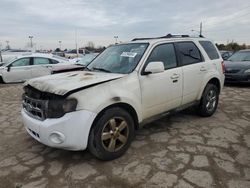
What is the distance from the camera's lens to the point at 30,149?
4.01m

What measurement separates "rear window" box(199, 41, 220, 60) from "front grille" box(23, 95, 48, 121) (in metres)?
3.67

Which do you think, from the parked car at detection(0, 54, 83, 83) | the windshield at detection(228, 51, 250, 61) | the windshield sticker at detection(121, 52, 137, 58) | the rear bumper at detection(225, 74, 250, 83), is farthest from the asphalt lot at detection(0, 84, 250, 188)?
the parked car at detection(0, 54, 83, 83)

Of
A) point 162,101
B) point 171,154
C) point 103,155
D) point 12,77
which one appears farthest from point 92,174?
point 12,77

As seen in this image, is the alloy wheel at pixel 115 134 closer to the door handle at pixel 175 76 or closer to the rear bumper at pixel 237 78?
the door handle at pixel 175 76

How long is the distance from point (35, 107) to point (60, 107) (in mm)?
530

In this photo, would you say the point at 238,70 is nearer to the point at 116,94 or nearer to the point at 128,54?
the point at 128,54

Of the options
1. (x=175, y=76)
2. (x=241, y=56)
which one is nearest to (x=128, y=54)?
(x=175, y=76)

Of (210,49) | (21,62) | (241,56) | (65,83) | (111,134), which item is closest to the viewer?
(65,83)

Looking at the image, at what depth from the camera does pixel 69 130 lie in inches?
120

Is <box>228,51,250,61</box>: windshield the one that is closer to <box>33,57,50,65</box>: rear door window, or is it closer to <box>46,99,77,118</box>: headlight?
<box>33,57,50,65</box>: rear door window

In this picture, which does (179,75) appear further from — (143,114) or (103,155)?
(103,155)

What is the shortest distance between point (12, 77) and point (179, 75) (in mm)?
9688

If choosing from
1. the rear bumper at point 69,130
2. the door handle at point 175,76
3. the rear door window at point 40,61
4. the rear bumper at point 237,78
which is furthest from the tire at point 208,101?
the rear door window at point 40,61

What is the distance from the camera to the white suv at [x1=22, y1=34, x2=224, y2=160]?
3.09m
